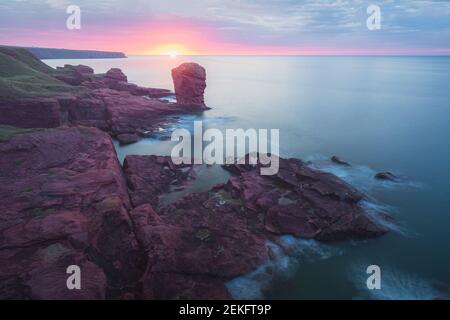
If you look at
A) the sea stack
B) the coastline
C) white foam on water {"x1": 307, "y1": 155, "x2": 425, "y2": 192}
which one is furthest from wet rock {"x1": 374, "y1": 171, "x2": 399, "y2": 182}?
the sea stack

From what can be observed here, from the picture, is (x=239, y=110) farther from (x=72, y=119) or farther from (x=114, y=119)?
(x=72, y=119)

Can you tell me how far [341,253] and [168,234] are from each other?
→ 34.9ft

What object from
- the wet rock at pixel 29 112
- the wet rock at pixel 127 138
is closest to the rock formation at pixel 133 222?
the wet rock at pixel 29 112

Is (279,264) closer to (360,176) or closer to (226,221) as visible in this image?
(226,221)

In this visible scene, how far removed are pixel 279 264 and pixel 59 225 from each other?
11995 millimetres

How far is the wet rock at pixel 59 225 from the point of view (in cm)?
1338

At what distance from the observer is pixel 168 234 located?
1794 cm

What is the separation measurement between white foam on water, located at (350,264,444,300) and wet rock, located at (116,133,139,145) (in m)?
32.7

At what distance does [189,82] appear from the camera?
61656mm

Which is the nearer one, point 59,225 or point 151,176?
point 59,225

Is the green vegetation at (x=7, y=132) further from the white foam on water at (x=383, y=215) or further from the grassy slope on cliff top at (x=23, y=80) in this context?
the white foam on water at (x=383, y=215)

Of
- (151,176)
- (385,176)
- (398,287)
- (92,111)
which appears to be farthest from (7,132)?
(385,176)

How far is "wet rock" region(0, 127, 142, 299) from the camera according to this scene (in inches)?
527
